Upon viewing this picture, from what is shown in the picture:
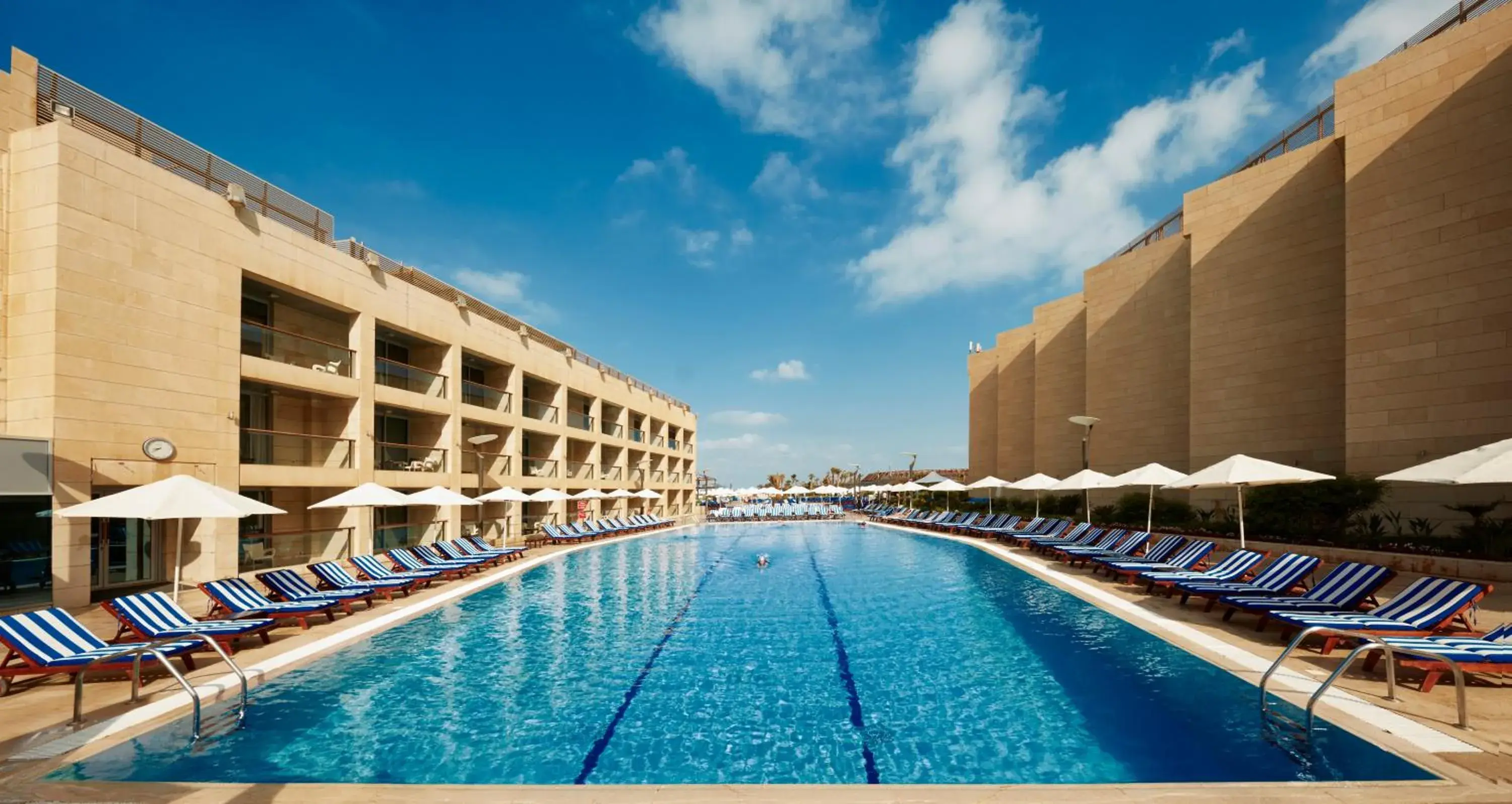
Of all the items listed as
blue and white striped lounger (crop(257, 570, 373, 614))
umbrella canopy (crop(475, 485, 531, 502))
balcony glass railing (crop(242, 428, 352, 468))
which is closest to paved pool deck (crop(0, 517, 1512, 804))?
blue and white striped lounger (crop(257, 570, 373, 614))

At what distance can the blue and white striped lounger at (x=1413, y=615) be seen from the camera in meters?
6.86

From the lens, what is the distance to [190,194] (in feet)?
43.4

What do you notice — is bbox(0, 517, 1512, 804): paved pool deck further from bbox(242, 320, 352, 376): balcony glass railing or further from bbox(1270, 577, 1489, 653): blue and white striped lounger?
bbox(242, 320, 352, 376): balcony glass railing

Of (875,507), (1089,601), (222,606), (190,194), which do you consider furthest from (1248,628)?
(875,507)

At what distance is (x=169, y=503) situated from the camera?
8.40 meters

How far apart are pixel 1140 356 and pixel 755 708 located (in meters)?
23.1

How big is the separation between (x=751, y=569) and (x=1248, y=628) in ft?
36.8

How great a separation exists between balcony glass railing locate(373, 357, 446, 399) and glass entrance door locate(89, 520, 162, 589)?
20.9 ft

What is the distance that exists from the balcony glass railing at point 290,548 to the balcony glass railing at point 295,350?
12.9 feet

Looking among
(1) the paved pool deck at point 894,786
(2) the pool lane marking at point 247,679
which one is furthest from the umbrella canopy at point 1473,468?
(2) the pool lane marking at point 247,679

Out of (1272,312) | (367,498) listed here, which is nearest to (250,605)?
(367,498)

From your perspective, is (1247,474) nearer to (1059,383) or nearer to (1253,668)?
(1253,668)

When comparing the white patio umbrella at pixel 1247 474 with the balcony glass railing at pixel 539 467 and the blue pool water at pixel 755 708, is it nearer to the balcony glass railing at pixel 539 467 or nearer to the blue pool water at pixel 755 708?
the blue pool water at pixel 755 708

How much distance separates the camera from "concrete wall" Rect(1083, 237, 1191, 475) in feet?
75.0
